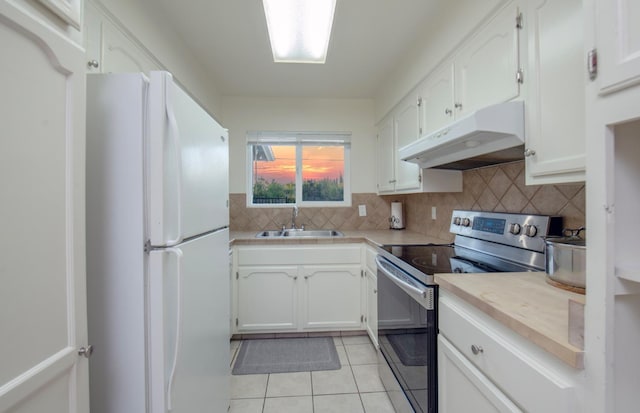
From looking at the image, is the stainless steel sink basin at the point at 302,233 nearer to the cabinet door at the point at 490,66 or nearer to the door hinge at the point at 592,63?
the cabinet door at the point at 490,66

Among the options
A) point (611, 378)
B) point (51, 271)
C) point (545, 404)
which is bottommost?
point (545, 404)

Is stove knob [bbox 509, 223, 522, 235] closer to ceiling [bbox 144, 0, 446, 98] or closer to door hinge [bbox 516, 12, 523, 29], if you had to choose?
door hinge [bbox 516, 12, 523, 29]

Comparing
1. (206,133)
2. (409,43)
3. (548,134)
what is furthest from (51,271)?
(409,43)

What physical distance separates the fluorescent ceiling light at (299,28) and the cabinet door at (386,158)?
2.96 ft

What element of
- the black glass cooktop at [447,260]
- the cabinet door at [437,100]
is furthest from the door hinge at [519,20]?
the black glass cooktop at [447,260]

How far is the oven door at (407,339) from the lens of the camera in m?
1.13

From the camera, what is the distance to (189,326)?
3.35 ft

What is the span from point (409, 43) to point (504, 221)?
144 centimetres

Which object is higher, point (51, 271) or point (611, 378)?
point (51, 271)

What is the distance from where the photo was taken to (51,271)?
604 millimetres

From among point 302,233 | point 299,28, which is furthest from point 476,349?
point 302,233

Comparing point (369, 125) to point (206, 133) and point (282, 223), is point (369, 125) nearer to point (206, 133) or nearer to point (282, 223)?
point (282, 223)

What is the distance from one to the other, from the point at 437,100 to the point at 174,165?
5.21ft

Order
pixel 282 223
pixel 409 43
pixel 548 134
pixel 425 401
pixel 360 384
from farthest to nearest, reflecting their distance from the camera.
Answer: pixel 282 223
pixel 409 43
pixel 360 384
pixel 425 401
pixel 548 134
